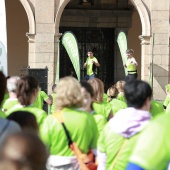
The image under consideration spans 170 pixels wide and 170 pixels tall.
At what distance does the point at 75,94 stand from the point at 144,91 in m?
0.75

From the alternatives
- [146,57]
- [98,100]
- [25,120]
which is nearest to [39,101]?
[98,100]

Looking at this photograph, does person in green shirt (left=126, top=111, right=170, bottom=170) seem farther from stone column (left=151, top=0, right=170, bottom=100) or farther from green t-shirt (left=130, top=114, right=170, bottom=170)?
stone column (left=151, top=0, right=170, bottom=100)

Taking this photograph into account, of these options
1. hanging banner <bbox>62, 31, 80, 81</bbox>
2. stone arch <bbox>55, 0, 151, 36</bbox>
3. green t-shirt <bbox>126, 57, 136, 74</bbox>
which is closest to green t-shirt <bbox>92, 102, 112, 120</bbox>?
hanging banner <bbox>62, 31, 80, 81</bbox>

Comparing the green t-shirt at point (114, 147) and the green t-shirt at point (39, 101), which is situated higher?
the green t-shirt at point (114, 147)

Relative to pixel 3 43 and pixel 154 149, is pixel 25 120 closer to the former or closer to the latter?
pixel 154 149

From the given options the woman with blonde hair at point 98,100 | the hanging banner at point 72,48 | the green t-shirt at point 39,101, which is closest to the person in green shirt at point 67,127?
the woman with blonde hair at point 98,100

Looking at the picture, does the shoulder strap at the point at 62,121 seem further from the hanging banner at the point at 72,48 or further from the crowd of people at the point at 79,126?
the hanging banner at the point at 72,48

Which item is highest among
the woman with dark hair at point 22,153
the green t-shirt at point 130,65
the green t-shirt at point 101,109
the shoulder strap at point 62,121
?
the woman with dark hair at point 22,153

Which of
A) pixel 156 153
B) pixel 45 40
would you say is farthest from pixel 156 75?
pixel 156 153

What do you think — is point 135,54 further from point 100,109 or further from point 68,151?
point 68,151

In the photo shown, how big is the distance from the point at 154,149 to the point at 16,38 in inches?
795

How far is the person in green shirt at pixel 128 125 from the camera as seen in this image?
4.19 meters

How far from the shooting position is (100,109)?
6723 millimetres

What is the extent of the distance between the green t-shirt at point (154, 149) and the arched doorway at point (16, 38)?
19.7 m
